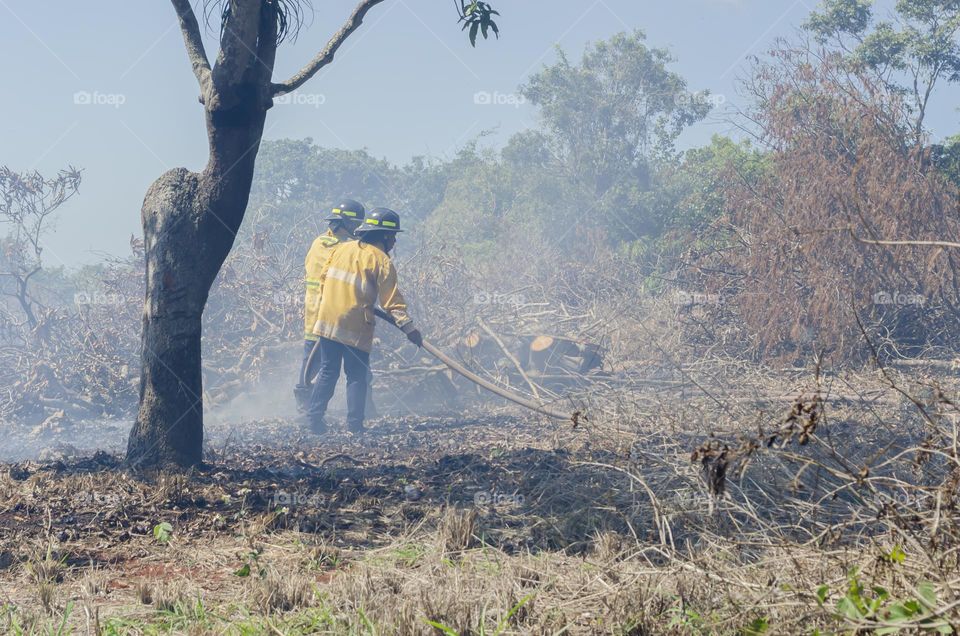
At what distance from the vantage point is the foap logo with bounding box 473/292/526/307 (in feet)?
39.1

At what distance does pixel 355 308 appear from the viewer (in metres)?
8.24

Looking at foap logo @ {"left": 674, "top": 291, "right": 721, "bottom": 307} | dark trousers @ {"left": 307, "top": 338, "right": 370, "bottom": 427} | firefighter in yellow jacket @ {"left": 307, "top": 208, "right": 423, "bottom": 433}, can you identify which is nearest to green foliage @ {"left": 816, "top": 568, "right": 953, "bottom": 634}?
firefighter in yellow jacket @ {"left": 307, "top": 208, "right": 423, "bottom": 433}

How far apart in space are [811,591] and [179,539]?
123 inches

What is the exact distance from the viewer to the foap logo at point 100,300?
1213 cm

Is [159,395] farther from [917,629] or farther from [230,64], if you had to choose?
[917,629]

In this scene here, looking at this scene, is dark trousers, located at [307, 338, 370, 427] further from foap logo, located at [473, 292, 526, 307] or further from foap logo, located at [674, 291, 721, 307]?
foap logo, located at [674, 291, 721, 307]

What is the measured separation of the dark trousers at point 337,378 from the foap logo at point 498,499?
3.70m

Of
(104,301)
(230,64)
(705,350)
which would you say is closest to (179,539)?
(230,64)

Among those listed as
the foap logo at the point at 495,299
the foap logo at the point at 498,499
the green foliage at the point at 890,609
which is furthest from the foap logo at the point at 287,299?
the green foliage at the point at 890,609

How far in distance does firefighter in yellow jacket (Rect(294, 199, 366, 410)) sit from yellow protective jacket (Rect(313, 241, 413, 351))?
0.44 metres

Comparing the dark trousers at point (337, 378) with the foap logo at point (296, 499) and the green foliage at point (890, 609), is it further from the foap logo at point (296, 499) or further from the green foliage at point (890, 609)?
the green foliage at point (890, 609)

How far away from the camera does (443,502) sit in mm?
4777

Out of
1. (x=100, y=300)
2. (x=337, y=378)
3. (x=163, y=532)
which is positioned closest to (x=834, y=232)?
(x=337, y=378)

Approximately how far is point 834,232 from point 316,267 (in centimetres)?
600
